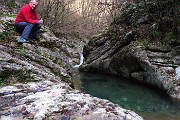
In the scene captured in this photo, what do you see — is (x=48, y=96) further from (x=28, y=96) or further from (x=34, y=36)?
(x=34, y=36)

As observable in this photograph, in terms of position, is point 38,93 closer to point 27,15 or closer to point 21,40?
point 21,40

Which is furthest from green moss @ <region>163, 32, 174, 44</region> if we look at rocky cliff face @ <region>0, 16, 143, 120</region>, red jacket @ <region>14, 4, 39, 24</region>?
red jacket @ <region>14, 4, 39, 24</region>

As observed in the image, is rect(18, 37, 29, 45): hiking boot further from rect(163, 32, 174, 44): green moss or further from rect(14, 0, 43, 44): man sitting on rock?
rect(163, 32, 174, 44): green moss

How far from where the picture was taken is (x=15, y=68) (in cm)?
700

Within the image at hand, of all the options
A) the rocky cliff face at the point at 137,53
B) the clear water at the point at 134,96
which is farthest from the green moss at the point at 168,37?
the clear water at the point at 134,96

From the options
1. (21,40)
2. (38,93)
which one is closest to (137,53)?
(21,40)

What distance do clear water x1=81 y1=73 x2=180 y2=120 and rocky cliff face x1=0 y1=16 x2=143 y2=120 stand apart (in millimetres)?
4073

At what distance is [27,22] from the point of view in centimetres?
945

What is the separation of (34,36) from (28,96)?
4735mm

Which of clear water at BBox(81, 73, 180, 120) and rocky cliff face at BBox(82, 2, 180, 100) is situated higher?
rocky cliff face at BBox(82, 2, 180, 100)

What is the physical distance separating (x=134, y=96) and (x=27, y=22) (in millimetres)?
6494

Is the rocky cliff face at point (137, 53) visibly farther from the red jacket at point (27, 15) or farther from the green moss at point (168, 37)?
the red jacket at point (27, 15)

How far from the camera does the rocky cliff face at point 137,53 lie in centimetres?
1509

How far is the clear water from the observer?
36.6 feet
